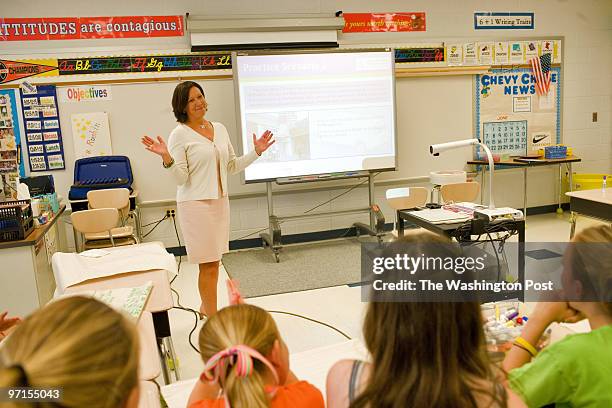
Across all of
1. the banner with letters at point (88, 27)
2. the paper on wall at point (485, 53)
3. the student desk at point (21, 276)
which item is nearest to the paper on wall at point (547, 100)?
the paper on wall at point (485, 53)

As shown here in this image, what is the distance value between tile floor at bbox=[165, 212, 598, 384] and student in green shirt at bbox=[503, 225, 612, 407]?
157 cm

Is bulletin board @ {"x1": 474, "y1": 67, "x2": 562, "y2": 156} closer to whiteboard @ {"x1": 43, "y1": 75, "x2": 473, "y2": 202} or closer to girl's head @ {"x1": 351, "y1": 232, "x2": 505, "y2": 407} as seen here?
whiteboard @ {"x1": 43, "y1": 75, "x2": 473, "y2": 202}

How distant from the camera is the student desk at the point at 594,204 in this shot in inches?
144

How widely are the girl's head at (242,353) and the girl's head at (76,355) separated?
0.84ft

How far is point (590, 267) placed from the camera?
46.6 inches

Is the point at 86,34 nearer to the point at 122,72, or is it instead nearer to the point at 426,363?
the point at 122,72

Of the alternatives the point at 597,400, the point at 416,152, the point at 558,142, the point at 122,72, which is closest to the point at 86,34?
the point at 122,72

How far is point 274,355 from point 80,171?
4333 millimetres

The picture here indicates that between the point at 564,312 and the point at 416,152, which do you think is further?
the point at 416,152

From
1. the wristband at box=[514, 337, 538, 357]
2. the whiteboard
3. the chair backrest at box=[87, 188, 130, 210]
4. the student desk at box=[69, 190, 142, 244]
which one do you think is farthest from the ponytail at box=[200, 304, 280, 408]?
the whiteboard

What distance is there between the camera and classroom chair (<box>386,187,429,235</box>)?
173 inches

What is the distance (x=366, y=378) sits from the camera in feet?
3.24

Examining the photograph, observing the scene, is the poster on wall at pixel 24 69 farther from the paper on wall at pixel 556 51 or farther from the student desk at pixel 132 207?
the paper on wall at pixel 556 51

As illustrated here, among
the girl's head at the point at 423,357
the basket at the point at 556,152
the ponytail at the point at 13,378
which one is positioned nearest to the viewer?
the ponytail at the point at 13,378
